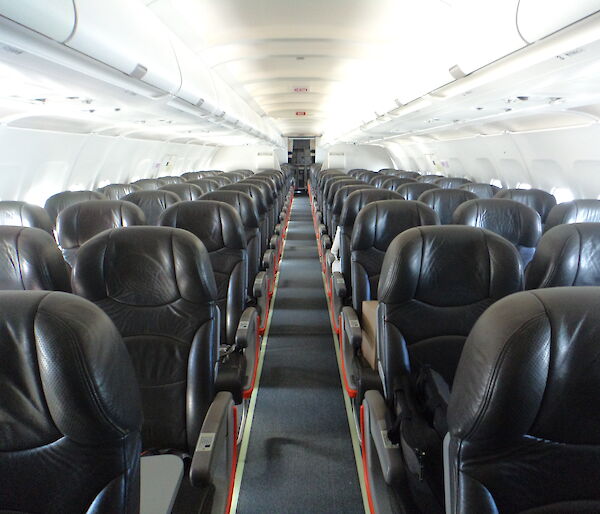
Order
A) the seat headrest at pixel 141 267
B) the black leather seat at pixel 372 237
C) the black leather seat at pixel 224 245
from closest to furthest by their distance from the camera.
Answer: the seat headrest at pixel 141 267
the black leather seat at pixel 224 245
the black leather seat at pixel 372 237

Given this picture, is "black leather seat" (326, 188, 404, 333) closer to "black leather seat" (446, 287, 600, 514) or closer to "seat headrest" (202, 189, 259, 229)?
"seat headrest" (202, 189, 259, 229)

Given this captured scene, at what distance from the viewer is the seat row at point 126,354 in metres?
1.03

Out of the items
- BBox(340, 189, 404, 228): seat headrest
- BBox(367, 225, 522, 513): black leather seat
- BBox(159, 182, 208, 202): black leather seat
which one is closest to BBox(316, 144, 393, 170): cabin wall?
BBox(159, 182, 208, 202): black leather seat

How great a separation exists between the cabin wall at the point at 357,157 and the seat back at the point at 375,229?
53.3ft

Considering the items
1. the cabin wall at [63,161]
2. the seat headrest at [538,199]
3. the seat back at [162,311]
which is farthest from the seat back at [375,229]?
the cabin wall at [63,161]

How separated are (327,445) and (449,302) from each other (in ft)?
4.94

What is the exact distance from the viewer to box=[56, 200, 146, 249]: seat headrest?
3.82 m

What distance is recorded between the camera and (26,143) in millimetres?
5699

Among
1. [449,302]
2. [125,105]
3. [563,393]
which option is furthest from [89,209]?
[563,393]

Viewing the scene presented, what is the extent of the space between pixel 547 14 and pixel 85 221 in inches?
145

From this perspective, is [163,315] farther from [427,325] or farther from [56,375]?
[427,325]

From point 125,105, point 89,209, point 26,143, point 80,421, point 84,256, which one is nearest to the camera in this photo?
point 80,421

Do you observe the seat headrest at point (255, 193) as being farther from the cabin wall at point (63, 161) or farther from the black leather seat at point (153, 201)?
the cabin wall at point (63, 161)

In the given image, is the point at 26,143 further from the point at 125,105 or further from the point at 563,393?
the point at 563,393
